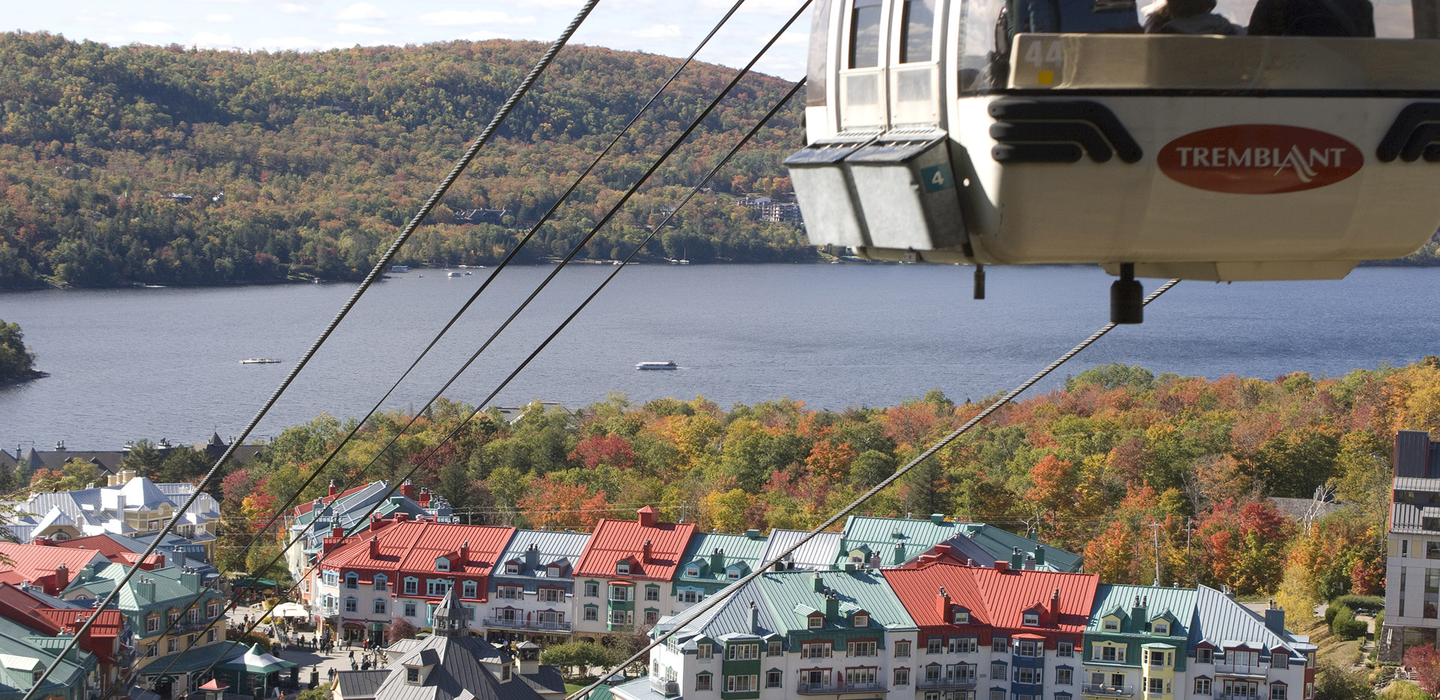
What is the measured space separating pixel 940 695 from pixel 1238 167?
21698mm

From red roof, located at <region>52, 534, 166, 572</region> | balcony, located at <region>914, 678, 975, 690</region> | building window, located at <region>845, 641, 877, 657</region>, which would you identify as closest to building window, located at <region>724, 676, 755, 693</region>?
building window, located at <region>845, 641, 877, 657</region>

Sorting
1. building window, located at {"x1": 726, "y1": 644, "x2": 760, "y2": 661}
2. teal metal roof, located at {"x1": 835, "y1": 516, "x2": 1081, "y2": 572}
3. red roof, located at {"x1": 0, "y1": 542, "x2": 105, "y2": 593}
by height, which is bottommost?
building window, located at {"x1": 726, "y1": 644, "x2": 760, "y2": 661}

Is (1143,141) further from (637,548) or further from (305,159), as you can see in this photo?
(305,159)

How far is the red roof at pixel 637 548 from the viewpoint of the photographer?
2878cm

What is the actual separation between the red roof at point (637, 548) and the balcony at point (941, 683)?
656 cm

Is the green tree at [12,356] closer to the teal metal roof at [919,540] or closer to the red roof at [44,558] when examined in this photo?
the red roof at [44,558]

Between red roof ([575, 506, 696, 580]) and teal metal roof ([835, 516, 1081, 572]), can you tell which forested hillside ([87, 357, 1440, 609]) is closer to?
teal metal roof ([835, 516, 1081, 572])

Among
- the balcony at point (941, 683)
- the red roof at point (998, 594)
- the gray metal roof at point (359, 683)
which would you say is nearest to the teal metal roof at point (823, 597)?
the red roof at point (998, 594)

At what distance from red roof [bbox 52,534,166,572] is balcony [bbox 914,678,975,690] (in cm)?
1494

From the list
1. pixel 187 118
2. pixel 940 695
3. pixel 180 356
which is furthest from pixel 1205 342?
pixel 187 118

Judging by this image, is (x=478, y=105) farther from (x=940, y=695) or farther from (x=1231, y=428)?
(x=940, y=695)

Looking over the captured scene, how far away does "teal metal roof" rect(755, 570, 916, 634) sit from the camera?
22.9 metres

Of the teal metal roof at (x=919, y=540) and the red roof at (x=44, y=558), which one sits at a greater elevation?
the teal metal roof at (x=919, y=540)

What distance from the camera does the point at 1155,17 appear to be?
9.68 feet
